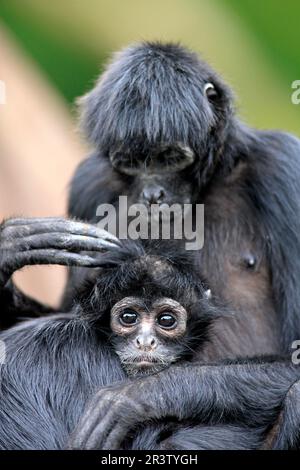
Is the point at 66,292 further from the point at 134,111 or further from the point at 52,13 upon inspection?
the point at 52,13

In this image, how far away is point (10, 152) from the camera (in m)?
14.0

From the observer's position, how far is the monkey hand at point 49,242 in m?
6.91

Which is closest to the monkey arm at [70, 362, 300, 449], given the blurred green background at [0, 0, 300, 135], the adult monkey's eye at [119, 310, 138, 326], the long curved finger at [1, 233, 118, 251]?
the adult monkey's eye at [119, 310, 138, 326]

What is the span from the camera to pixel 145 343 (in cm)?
673

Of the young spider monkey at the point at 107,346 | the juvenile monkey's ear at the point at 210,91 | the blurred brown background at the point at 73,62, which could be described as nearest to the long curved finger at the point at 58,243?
the young spider monkey at the point at 107,346

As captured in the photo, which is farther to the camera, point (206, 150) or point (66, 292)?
point (66, 292)

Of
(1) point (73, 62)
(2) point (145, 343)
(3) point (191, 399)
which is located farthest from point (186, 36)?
(3) point (191, 399)

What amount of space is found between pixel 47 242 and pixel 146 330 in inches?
39.4

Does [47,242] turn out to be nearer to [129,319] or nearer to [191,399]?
[129,319]

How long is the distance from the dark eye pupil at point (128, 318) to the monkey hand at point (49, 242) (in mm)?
431

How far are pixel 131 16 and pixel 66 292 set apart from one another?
7.83 meters

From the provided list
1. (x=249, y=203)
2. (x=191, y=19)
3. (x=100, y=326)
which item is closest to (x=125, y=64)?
(x=249, y=203)
